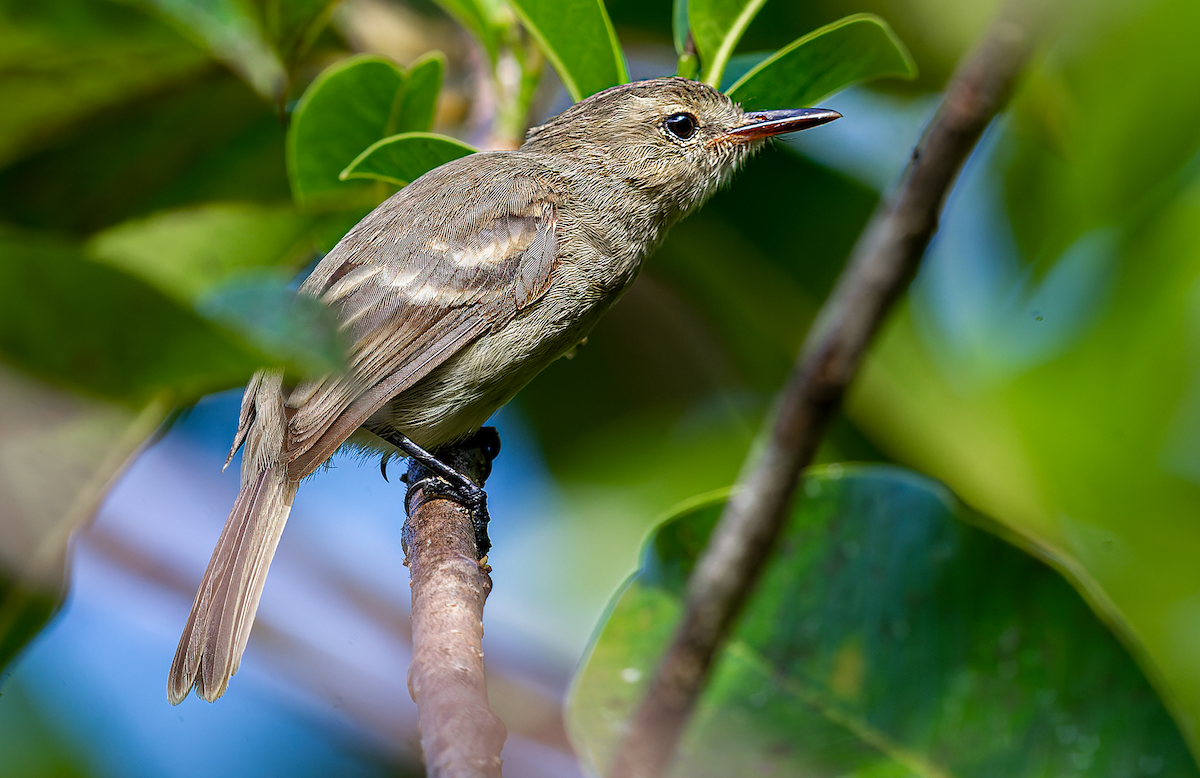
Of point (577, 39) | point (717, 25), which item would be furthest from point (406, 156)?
point (717, 25)

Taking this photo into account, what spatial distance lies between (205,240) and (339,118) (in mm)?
809

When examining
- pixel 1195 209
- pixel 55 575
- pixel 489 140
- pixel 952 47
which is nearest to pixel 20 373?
pixel 55 575

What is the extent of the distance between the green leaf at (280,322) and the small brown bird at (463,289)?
1.35m

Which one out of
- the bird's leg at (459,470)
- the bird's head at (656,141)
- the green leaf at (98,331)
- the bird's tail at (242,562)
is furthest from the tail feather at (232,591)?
the bird's head at (656,141)

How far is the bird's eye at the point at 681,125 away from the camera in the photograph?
10.5 ft

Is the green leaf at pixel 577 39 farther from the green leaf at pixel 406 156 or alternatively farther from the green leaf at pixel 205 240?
the green leaf at pixel 205 240

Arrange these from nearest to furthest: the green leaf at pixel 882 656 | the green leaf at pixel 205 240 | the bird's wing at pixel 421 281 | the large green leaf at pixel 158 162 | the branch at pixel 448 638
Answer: the branch at pixel 448 638 → the green leaf at pixel 882 656 → the bird's wing at pixel 421 281 → the green leaf at pixel 205 240 → the large green leaf at pixel 158 162

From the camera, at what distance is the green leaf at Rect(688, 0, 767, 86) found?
99.5 inches

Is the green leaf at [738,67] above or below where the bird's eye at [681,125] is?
below

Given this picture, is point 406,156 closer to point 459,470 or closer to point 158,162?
point 459,470

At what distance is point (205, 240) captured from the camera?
125 inches

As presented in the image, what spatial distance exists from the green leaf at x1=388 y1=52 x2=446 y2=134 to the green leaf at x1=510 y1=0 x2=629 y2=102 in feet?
0.90

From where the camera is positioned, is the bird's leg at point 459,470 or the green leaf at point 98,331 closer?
the green leaf at point 98,331

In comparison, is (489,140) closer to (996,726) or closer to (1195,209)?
(1195,209)
